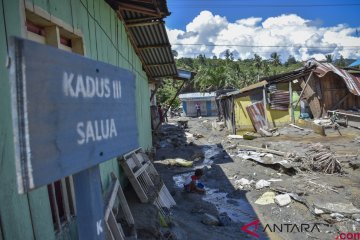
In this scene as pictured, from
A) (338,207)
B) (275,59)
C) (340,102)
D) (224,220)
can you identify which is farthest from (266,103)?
(275,59)

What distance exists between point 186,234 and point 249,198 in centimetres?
288

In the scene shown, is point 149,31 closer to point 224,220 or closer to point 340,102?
point 224,220

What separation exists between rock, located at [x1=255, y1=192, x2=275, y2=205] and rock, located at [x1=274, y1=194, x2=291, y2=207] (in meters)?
0.16

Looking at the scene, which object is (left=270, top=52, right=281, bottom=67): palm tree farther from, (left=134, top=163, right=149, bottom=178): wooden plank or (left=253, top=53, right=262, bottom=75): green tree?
(left=134, top=163, right=149, bottom=178): wooden plank

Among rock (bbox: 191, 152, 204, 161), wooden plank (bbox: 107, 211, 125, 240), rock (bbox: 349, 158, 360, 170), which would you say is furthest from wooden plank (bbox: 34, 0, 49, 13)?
rock (bbox: 191, 152, 204, 161)

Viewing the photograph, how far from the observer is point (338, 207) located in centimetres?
611

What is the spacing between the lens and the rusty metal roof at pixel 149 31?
6117mm

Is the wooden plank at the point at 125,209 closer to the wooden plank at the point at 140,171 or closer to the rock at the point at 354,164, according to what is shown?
the wooden plank at the point at 140,171

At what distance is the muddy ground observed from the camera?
5465 mm

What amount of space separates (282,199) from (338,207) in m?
1.08

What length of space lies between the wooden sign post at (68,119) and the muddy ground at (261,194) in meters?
3.27

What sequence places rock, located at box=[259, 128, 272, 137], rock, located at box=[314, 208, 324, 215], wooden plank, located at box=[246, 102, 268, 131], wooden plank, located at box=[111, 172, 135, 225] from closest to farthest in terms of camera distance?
wooden plank, located at box=[111, 172, 135, 225] → rock, located at box=[314, 208, 324, 215] → rock, located at box=[259, 128, 272, 137] → wooden plank, located at box=[246, 102, 268, 131]

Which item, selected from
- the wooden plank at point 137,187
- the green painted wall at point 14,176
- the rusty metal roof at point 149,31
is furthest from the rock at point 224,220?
the rusty metal roof at point 149,31

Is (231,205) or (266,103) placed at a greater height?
(266,103)
